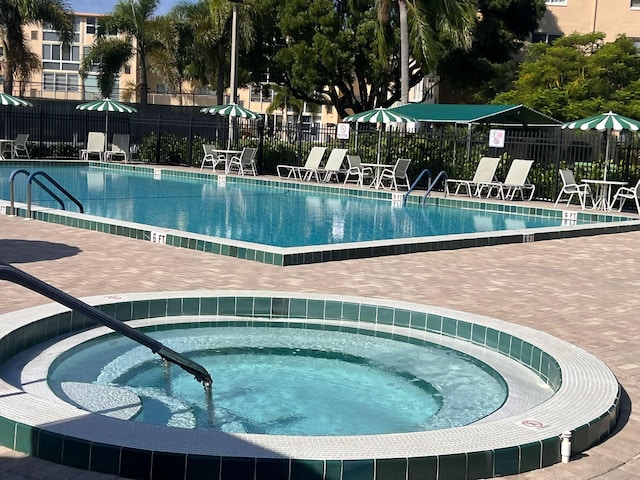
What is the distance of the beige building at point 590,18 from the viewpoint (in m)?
38.3

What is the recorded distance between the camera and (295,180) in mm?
22188

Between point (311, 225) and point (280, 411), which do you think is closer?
point (280, 411)

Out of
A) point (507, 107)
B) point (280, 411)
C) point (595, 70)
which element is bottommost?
point (280, 411)

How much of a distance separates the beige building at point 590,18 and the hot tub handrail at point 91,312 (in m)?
37.1

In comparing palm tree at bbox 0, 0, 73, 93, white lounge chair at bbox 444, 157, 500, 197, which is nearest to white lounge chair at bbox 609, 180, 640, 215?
white lounge chair at bbox 444, 157, 500, 197

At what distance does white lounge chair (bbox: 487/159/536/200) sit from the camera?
18719 millimetres

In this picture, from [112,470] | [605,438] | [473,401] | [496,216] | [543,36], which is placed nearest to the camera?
[112,470]

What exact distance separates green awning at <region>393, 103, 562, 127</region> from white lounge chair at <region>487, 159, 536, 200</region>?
1.98 meters

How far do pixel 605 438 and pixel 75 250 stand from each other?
6636 mm

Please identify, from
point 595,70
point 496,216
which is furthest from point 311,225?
point 595,70

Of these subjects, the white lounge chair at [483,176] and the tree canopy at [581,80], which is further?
the tree canopy at [581,80]

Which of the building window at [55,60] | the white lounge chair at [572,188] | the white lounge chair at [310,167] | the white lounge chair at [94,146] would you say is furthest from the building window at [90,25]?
the white lounge chair at [572,188]

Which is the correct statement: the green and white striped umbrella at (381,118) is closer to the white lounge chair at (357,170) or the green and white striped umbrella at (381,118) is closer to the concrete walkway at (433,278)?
the white lounge chair at (357,170)

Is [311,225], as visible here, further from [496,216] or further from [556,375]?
[556,375]
